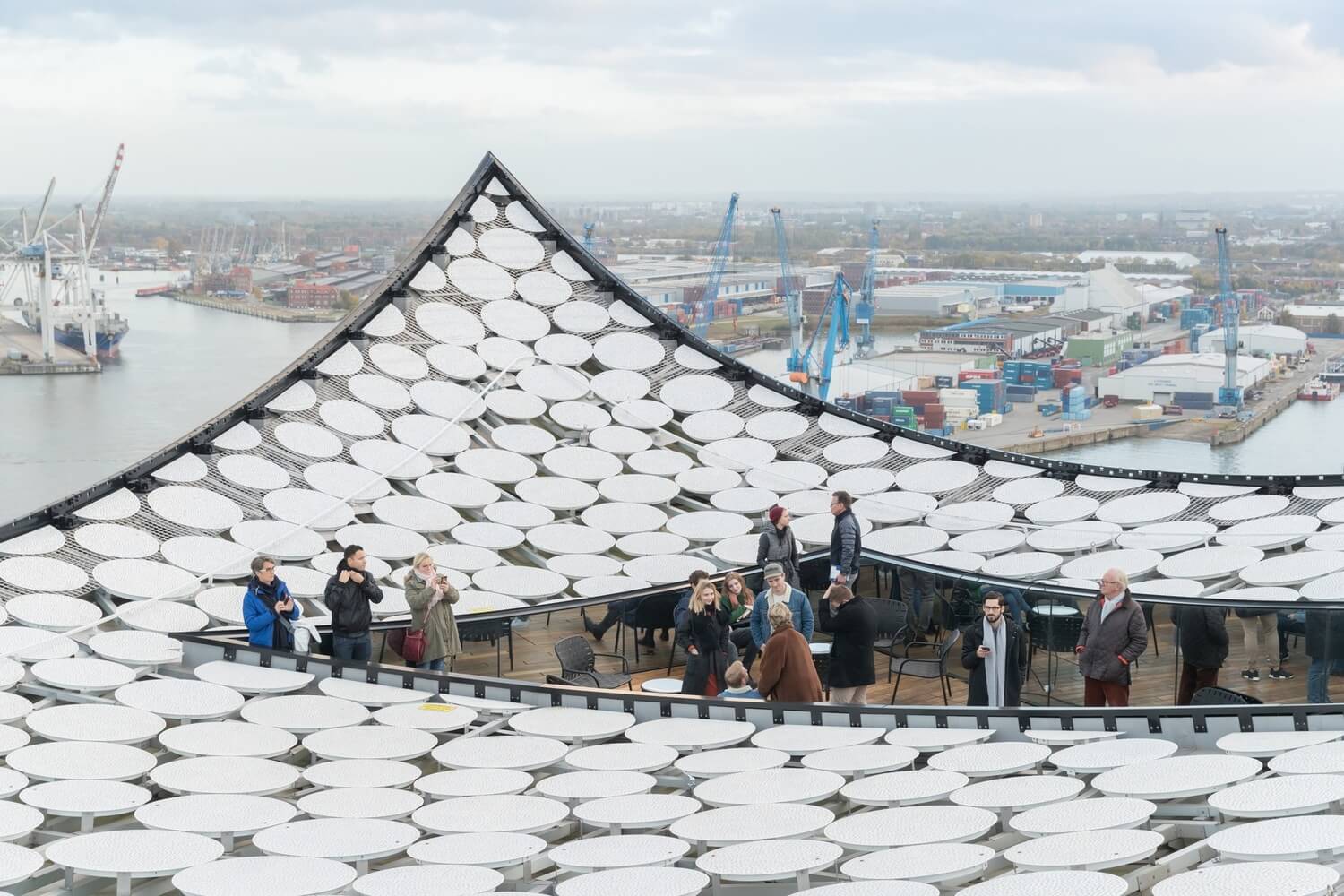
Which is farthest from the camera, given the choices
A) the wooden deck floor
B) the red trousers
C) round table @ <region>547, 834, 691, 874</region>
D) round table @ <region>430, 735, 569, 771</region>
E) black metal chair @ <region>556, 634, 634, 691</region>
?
the wooden deck floor

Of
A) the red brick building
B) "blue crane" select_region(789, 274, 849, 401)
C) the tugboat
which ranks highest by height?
the red brick building

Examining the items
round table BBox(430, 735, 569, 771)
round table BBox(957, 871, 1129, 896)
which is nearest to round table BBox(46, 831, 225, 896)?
round table BBox(430, 735, 569, 771)

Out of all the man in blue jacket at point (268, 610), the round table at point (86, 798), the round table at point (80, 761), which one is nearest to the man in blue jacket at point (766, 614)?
the man in blue jacket at point (268, 610)

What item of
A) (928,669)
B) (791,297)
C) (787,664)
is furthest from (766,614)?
(791,297)

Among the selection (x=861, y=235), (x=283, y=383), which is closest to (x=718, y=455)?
(x=283, y=383)

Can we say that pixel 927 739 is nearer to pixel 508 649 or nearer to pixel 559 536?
pixel 508 649

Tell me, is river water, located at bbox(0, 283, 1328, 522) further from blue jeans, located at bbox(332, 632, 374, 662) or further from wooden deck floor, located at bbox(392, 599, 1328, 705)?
blue jeans, located at bbox(332, 632, 374, 662)

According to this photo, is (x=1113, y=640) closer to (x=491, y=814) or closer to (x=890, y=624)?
(x=890, y=624)
